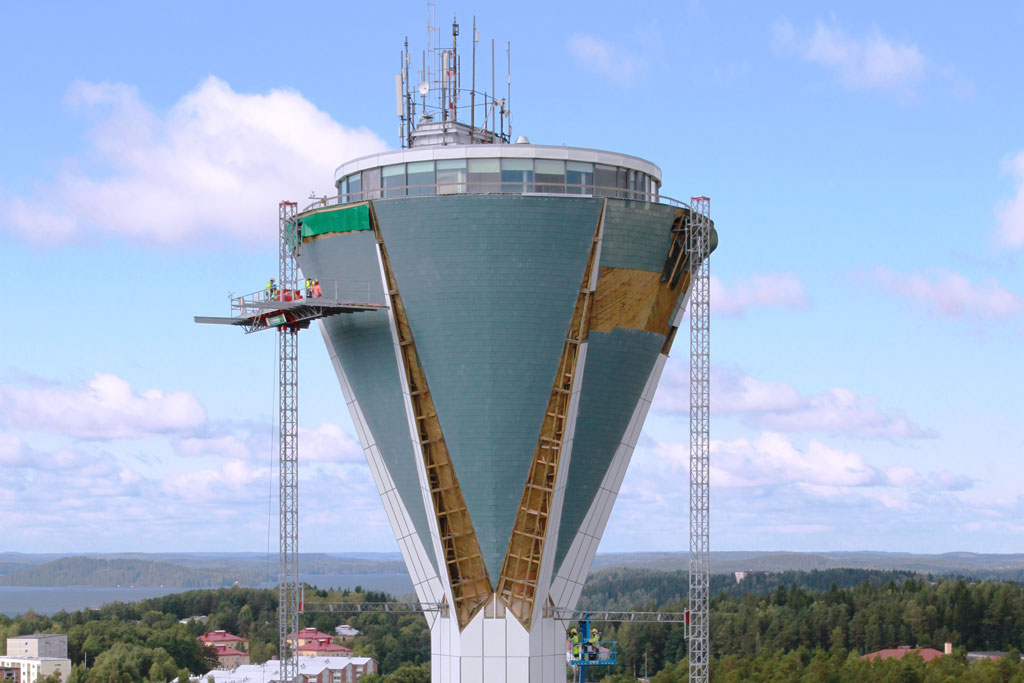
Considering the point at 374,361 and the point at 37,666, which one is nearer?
the point at 374,361

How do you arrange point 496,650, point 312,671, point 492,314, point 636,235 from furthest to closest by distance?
point 312,671
point 636,235
point 496,650
point 492,314

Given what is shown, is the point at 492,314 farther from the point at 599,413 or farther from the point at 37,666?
the point at 37,666

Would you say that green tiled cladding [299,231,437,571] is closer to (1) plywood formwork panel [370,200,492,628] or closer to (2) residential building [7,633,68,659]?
(1) plywood formwork panel [370,200,492,628]

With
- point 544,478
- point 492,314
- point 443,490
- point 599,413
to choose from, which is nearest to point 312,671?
point 443,490

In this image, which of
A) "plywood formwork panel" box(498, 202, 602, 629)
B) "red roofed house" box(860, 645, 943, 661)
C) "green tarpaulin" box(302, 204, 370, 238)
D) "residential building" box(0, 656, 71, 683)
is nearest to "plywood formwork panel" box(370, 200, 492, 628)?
"green tarpaulin" box(302, 204, 370, 238)

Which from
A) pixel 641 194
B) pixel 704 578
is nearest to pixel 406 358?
pixel 641 194

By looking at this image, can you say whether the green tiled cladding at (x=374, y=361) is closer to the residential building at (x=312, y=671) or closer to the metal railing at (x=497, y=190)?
the metal railing at (x=497, y=190)

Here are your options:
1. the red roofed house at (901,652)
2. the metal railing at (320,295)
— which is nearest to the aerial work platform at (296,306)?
the metal railing at (320,295)
